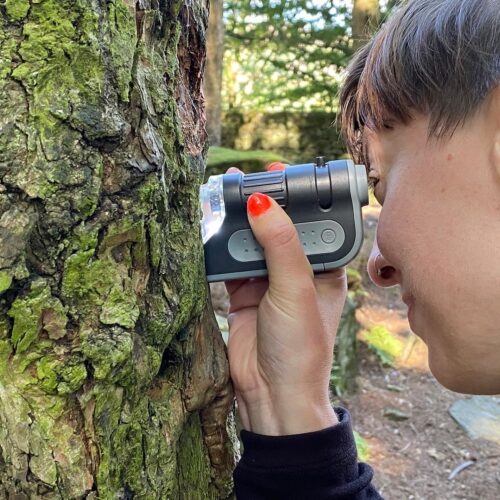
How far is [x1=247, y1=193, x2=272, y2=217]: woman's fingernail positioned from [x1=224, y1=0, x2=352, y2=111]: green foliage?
703 centimetres

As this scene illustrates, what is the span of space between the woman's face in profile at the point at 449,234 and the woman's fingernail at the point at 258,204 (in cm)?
19

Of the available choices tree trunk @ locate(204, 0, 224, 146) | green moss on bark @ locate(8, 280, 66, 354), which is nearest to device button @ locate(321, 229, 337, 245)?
green moss on bark @ locate(8, 280, 66, 354)

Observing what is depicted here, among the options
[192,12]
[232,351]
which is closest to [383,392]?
[232,351]

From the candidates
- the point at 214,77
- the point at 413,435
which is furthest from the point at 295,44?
the point at 413,435

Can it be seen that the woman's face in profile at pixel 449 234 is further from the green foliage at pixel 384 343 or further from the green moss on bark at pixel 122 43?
the green foliage at pixel 384 343

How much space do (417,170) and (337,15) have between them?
8103mm

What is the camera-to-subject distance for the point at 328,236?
87 cm

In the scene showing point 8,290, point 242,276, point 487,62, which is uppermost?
point 487,62

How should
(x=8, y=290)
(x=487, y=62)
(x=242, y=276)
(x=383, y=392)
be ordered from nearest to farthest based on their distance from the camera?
(x=8, y=290)
(x=487, y=62)
(x=242, y=276)
(x=383, y=392)

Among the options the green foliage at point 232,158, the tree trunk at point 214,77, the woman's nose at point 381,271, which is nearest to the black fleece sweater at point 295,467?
the woman's nose at point 381,271

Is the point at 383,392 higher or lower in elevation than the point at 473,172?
lower

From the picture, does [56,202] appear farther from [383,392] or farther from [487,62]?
[383,392]

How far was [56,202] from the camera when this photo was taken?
630 mm

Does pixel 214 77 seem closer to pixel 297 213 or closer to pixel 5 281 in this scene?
pixel 297 213
